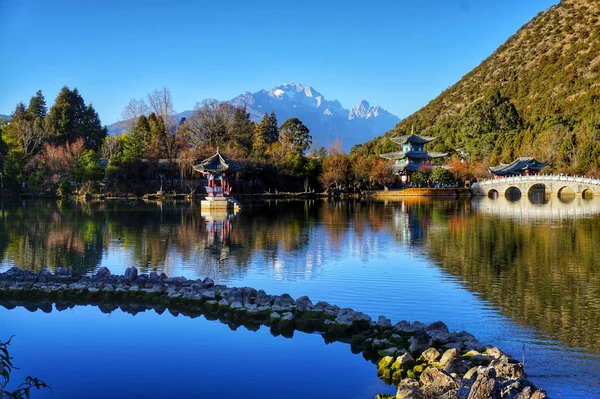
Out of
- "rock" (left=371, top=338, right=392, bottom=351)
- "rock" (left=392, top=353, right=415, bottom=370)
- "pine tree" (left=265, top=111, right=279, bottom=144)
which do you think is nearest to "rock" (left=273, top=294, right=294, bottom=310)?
"rock" (left=371, top=338, right=392, bottom=351)

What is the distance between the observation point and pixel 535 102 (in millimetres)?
77625

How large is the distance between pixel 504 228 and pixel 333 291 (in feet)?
47.9

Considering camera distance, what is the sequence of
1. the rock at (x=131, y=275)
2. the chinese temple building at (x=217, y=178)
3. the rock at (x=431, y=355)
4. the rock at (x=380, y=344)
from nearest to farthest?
the rock at (x=431, y=355) < the rock at (x=380, y=344) < the rock at (x=131, y=275) < the chinese temple building at (x=217, y=178)

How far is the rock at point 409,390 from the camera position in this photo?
260 inches

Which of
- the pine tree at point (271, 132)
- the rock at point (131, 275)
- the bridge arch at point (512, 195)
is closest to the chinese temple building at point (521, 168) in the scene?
the bridge arch at point (512, 195)

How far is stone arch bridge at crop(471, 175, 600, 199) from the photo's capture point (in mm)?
47403

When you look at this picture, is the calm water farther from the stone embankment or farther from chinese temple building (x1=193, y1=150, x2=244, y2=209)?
chinese temple building (x1=193, y1=150, x2=244, y2=209)

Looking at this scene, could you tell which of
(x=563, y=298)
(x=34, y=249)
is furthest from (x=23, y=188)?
(x=563, y=298)

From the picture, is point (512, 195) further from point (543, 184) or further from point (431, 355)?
point (431, 355)

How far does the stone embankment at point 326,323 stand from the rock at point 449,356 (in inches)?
0.5

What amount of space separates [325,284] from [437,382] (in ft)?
22.7

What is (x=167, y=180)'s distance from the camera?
53.0 meters

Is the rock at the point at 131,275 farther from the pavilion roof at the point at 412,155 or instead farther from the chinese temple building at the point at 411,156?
the pavilion roof at the point at 412,155

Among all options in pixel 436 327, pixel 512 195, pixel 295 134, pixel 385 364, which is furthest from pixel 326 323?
pixel 295 134
